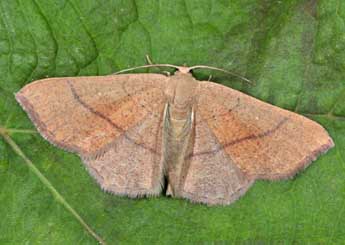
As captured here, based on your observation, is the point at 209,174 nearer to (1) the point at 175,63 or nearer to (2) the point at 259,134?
(2) the point at 259,134

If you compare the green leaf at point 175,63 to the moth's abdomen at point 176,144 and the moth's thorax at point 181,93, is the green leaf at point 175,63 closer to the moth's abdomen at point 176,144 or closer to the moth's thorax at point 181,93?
the moth's thorax at point 181,93

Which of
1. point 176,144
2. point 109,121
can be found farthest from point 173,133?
point 109,121

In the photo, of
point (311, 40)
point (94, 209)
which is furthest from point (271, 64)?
point (94, 209)

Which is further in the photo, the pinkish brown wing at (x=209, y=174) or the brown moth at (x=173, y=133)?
the pinkish brown wing at (x=209, y=174)

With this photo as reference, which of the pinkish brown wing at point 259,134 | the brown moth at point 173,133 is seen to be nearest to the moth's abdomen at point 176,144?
the brown moth at point 173,133

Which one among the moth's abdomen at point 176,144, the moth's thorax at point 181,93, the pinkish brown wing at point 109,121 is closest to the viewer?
the pinkish brown wing at point 109,121

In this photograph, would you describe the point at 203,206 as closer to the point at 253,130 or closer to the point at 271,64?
the point at 253,130

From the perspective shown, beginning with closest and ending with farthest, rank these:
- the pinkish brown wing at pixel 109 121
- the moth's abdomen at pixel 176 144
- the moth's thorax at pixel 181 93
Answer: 1. the pinkish brown wing at pixel 109 121
2. the moth's thorax at pixel 181 93
3. the moth's abdomen at pixel 176 144

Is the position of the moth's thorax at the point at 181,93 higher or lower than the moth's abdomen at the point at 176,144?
higher
